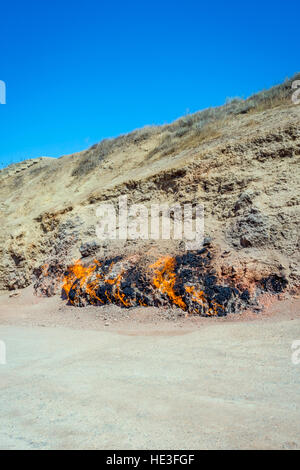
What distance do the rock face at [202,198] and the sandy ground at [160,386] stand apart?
137 cm

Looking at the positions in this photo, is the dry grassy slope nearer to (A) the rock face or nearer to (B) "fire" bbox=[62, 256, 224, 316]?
(A) the rock face

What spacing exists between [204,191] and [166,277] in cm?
300

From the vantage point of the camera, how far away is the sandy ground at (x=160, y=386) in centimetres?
230

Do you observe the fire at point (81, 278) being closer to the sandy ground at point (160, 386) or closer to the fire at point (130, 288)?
the fire at point (130, 288)

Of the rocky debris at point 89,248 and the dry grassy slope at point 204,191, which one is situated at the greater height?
the dry grassy slope at point 204,191

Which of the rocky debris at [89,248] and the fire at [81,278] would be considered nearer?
the fire at [81,278]

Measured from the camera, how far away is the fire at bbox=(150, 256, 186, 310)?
22.8 ft

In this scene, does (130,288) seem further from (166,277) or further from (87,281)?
(87,281)

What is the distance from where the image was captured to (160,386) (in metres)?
3.27

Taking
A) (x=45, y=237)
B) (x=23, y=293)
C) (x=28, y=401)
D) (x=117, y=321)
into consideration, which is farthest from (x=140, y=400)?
(x=45, y=237)

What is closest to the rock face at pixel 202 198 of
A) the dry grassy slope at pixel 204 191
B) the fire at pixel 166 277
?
the dry grassy slope at pixel 204 191

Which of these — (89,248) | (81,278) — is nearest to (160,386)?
(81,278)

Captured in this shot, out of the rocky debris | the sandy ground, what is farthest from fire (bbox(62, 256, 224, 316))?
the rocky debris

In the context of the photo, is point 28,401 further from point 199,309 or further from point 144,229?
point 144,229
